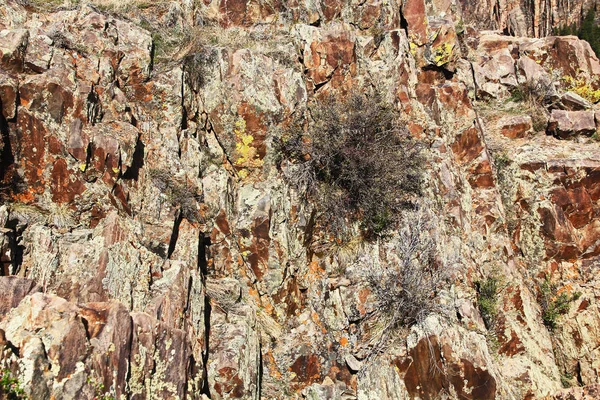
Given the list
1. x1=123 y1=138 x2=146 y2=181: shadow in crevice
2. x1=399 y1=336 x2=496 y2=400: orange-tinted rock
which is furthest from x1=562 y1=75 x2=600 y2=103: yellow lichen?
x1=123 y1=138 x2=146 y2=181: shadow in crevice

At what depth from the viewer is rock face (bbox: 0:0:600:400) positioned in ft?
16.7

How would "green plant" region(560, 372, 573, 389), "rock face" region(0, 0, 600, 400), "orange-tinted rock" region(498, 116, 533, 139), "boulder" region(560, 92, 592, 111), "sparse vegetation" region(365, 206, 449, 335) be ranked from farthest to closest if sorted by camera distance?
"boulder" region(560, 92, 592, 111)
"orange-tinted rock" region(498, 116, 533, 139)
"green plant" region(560, 372, 573, 389)
"sparse vegetation" region(365, 206, 449, 335)
"rock face" region(0, 0, 600, 400)

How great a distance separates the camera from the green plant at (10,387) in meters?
3.25

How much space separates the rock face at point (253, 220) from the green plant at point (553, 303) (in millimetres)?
39

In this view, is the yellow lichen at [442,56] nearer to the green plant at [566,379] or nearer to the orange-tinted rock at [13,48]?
the green plant at [566,379]

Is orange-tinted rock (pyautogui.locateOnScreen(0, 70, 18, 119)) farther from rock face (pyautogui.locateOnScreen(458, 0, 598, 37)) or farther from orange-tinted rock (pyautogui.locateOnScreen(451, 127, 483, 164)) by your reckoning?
rock face (pyautogui.locateOnScreen(458, 0, 598, 37))

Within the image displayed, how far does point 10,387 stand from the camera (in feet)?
10.8

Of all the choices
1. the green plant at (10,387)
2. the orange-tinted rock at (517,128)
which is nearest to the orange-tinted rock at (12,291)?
the green plant at (10,387)

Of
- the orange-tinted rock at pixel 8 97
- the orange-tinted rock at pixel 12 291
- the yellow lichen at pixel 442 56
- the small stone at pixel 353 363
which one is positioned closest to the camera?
the orange-tinted rock at pixel 12 291

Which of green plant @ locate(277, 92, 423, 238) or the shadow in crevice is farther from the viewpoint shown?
green plant @ locate(277, 92, 423, 238)

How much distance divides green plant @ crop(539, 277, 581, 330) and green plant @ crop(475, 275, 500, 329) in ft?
5.10

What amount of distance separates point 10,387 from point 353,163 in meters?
6.27

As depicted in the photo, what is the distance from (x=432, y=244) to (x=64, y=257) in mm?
5919

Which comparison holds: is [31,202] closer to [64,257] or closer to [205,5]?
[64,257]
